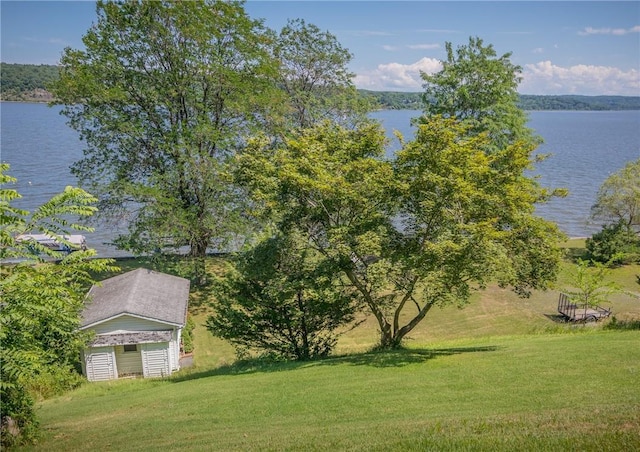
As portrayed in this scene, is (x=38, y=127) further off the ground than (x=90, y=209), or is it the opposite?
(x=38, y=127)

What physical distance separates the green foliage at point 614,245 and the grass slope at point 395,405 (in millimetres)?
19172

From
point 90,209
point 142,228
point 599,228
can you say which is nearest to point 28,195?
point 142,228

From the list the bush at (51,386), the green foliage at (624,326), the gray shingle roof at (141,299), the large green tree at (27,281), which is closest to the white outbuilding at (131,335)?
the gray shingle roof at (141,299)

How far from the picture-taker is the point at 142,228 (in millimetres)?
24906

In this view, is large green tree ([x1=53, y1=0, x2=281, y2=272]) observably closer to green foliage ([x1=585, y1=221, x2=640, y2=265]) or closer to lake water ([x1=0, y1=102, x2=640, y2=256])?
lake water ([x1=0, y1=102, x2=640, y2=256])

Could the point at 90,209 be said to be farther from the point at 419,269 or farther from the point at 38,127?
the point at 38,127

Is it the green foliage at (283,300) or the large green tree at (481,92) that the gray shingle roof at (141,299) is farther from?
the large green tree at (481,92)

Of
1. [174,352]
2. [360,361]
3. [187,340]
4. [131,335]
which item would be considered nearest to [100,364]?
[131,335]

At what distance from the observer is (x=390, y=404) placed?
404 inches

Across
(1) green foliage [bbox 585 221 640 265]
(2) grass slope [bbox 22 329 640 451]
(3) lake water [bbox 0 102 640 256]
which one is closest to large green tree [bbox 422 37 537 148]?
(3) lake water [bbox 0 102 640 256]

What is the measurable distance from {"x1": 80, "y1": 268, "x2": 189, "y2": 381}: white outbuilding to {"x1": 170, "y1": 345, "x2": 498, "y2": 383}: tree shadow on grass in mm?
2555

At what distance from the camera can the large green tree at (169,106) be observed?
24.4 meters

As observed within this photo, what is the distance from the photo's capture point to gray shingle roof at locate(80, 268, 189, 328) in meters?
19.0

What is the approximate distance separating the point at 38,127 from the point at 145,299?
4131 inches
